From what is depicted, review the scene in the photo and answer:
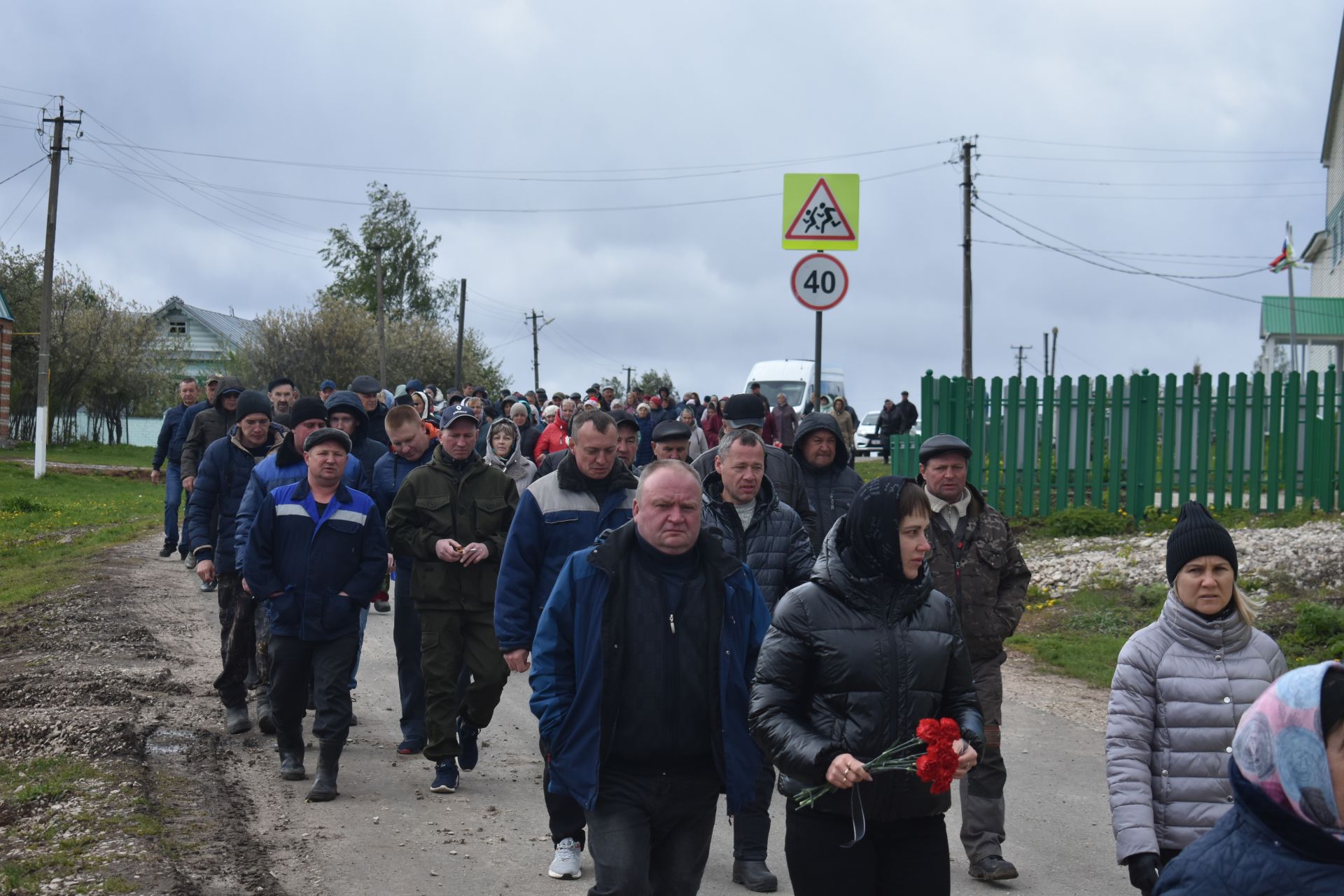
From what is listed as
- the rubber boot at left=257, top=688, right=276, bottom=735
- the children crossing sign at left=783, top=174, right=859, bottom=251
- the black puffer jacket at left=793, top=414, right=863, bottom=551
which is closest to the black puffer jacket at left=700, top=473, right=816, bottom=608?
the black puffer jacket at left=793, top=414, right=863, bottom=551

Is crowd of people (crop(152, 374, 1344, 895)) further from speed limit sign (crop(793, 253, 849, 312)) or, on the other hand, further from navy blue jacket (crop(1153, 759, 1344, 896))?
speed limit sign (crop(793, 253, 849, 312))

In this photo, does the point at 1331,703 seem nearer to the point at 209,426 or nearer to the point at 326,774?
the point at 326,774

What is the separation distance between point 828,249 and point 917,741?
7951 mm

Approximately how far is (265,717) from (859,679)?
5.81m

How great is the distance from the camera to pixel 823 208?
11320mm

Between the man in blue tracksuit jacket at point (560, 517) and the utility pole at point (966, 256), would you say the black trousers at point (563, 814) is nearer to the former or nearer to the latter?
the man in blue tracksuit jacket at point (560, 517)

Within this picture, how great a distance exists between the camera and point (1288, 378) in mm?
18359

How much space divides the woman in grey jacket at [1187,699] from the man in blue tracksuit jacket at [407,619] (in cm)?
487

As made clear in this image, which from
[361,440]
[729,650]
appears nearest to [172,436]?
[361,440]

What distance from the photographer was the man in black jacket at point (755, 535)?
6.29 metres

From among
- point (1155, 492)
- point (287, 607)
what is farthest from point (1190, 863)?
point (1155, 492)

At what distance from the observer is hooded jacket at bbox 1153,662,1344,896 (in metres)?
2.37

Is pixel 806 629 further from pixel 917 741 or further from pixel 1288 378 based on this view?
pixel 1288 378

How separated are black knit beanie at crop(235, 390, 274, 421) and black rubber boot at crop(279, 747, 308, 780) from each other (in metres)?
2.72
